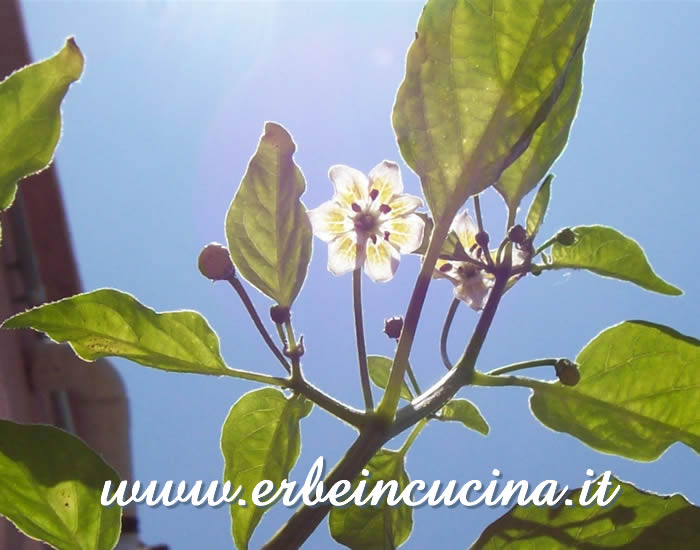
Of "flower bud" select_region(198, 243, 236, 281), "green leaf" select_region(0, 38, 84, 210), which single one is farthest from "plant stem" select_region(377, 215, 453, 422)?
"green leaf" select_region(0, 38, 84, 210)

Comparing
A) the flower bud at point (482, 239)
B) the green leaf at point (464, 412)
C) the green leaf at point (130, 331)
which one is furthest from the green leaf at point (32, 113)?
the green leaf at point (464, 412)

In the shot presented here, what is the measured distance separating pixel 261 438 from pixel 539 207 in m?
0.44

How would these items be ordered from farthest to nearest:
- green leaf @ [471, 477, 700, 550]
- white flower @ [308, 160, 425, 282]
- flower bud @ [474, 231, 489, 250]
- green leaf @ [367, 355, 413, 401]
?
1. green leaf @ [367, 355, 413, 401]
2. white flower @ [308, 160, 425, 282]
3. flower bud @ [474, 231, 489, 250]
4. green leaf @ [471, 477, 700, 550]

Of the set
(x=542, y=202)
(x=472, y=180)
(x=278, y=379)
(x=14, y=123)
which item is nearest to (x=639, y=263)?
(x=542, y=202)

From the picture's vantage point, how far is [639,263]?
87 centimetres

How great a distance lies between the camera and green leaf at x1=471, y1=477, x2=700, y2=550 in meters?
0.70

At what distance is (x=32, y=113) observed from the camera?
0.62 m

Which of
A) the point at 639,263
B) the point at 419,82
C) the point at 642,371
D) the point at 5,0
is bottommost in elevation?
the point at 642,371

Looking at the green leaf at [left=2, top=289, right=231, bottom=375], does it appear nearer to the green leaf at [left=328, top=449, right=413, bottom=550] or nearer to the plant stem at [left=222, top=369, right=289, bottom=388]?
the plant stem at [left=222, top=369, right=289, bottom=388]

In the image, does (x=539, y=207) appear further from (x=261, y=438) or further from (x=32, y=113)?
(x=32, y=113)

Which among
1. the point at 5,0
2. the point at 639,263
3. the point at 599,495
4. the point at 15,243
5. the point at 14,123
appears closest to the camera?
the point at 14,123

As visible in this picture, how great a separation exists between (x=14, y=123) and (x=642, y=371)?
65 cm

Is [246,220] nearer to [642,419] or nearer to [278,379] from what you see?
[278,379]

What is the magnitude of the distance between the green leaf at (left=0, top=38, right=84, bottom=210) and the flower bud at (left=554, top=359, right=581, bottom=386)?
1.71ft
